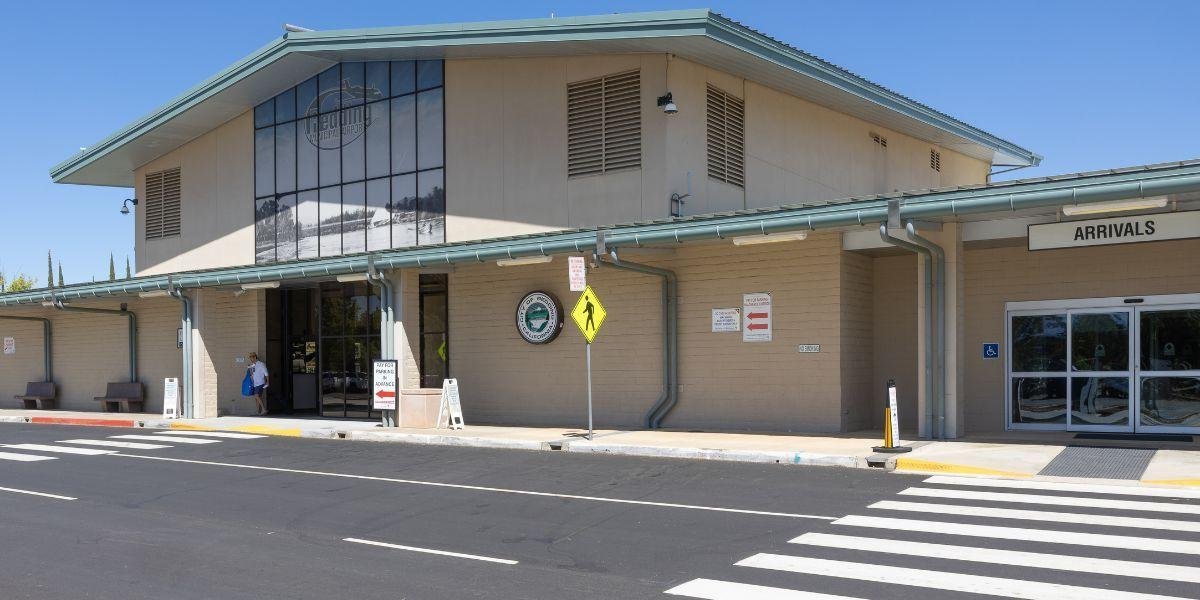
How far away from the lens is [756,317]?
1867 cm

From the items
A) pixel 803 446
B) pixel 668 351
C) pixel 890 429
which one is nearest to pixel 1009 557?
pixel 890 429

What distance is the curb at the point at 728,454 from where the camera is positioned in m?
14.4

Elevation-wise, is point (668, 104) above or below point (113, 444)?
above

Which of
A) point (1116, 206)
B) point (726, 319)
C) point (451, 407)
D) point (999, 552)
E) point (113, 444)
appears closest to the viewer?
point (999, 552)

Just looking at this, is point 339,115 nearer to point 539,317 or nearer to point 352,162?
point 352,162

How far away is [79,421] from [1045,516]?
24.8 metres

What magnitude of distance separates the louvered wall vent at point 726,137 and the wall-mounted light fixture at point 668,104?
1615 millimetres

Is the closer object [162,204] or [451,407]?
[451,407]

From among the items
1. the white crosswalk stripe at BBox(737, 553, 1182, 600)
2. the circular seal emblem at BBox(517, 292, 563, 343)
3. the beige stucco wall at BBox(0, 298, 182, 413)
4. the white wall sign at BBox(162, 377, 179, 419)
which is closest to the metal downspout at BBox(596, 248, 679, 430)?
the circular seal emblem at BBox(517, 292, 563, 343)

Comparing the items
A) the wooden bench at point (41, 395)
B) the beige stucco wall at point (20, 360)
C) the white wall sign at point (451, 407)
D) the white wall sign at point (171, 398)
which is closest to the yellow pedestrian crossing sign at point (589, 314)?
the white wall sign at point (451, 407)

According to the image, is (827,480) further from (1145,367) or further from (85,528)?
(85,528)

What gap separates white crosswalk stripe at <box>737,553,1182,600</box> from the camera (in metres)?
7.10

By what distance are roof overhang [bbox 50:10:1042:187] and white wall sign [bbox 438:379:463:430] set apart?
723cm

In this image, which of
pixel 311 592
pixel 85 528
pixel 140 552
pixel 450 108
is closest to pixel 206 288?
pixel 450 108
